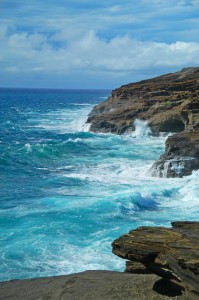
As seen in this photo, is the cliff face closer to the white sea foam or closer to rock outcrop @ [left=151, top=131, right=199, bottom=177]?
the white sea foam

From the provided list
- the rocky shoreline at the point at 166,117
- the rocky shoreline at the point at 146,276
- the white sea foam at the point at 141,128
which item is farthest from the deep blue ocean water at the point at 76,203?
the white sea foam at the point at 141,128

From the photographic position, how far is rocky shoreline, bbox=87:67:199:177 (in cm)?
3525

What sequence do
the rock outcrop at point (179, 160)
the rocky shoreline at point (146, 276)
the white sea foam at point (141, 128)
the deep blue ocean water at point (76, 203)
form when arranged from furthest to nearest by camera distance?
the white sea foam at point (141, 128), the rock outcrop at point (179, 160), the deep blue ocean water at point (76, 203), the rocky shoreline at point (146, 276)

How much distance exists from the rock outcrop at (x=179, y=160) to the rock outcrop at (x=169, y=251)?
22.2 meters

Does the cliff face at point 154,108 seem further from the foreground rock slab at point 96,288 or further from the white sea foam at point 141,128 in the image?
the foreground rock slab at point 96,288

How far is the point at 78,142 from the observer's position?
183 feet

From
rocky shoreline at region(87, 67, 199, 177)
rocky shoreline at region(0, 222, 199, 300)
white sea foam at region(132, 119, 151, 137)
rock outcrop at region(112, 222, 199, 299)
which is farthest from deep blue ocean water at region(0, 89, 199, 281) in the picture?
white sea foam at region(132, 119, 151, 137)

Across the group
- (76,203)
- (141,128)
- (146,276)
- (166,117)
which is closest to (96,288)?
(146,276)

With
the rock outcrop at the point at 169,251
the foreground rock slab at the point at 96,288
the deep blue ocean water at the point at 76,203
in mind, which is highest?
the rock outcrop at the point at 169,251

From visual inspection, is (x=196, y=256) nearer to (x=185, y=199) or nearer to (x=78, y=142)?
(x=185, y=199)

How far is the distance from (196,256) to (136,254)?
1.63m

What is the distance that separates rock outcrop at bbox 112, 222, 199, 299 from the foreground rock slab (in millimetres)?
420

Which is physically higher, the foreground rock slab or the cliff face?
the cliff face

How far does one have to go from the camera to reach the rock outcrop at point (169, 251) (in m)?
10.3
